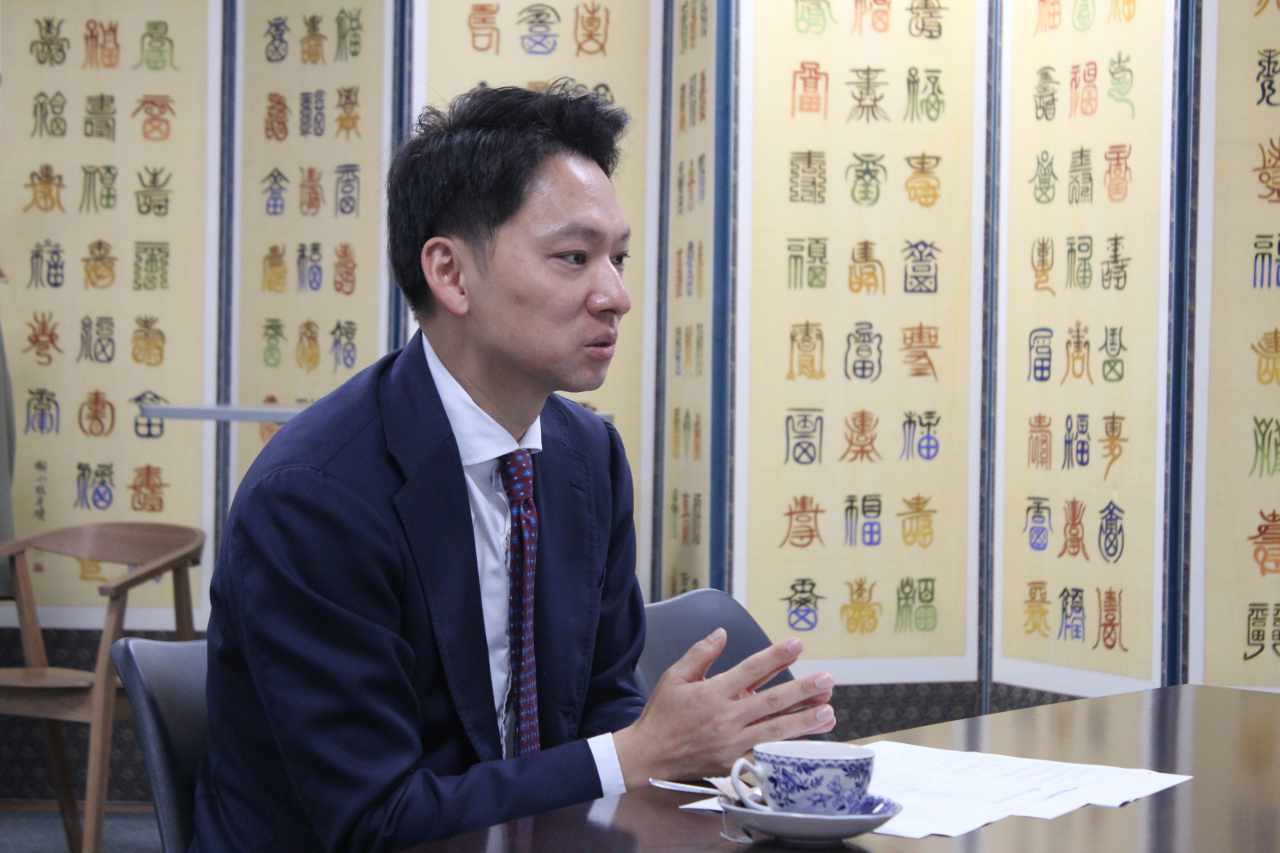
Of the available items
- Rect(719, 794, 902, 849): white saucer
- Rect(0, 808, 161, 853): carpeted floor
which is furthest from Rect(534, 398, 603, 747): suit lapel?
Rect(0, 808, 161, 853): carpeted floor

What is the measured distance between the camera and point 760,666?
110 cm

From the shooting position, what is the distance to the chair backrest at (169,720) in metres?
1.19

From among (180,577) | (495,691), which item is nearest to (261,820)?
(495,691)

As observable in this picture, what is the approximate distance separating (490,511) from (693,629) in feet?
1.67

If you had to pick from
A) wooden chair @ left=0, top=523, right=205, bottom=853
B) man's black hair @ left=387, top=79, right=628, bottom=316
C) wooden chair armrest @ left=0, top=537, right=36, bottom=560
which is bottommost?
wooden chair @ left=0, top=523, right=205, bottom=853

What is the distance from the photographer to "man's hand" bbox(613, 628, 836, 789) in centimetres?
110

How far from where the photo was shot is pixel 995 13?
3516 millimetres

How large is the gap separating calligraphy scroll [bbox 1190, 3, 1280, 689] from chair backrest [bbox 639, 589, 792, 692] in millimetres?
1705

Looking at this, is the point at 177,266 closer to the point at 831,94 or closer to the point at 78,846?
the point at 78,846

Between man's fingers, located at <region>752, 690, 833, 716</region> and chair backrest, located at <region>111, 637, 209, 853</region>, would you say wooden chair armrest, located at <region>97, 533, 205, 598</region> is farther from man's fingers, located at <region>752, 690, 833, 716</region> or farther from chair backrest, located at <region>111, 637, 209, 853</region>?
man's fingers, located at <region>752, 690, 833, 716</region>

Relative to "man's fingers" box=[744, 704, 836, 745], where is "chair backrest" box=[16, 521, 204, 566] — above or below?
below

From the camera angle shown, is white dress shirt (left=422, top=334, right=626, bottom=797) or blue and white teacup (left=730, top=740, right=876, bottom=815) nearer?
blue and white teacup (left=730, top=740, right=876, bottom=815)

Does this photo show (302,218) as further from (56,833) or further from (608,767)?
(608,767)

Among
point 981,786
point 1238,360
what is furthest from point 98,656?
point 1238,360
